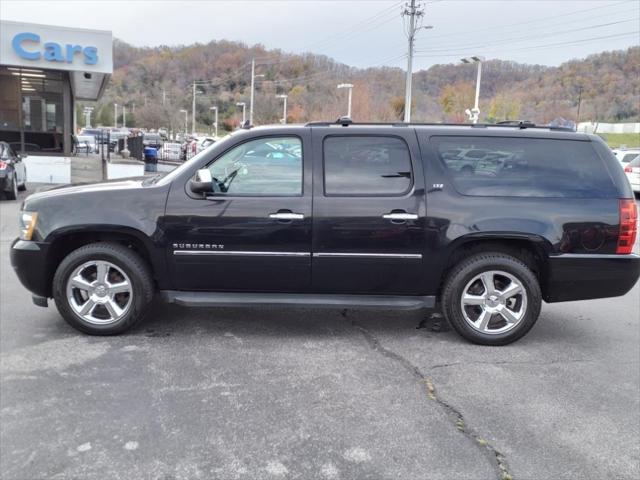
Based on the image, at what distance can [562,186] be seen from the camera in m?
4.79

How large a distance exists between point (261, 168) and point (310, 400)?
6.50ft

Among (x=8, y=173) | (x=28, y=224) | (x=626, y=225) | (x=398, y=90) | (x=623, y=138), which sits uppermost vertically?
(x=398, y=90)

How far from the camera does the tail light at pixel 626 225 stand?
473 centimetres

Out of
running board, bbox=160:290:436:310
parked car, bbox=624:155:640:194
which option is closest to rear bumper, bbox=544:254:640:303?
running board, bbox=160:290:436:310

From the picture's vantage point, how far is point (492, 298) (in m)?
4.84

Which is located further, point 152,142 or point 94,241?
point 152,142

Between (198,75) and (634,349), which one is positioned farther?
(198,75)

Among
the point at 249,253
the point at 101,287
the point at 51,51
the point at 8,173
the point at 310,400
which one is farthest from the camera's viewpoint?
the point at 51,51

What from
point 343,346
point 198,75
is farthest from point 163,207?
point 198,75

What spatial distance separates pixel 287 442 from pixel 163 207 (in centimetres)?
231

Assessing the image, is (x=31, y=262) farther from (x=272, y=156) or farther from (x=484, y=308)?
(x=484, y=308)

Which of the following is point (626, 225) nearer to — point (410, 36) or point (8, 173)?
point (8, 173)

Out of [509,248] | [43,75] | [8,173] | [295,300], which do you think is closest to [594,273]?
[509,248]

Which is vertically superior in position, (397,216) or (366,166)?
(366,166)
